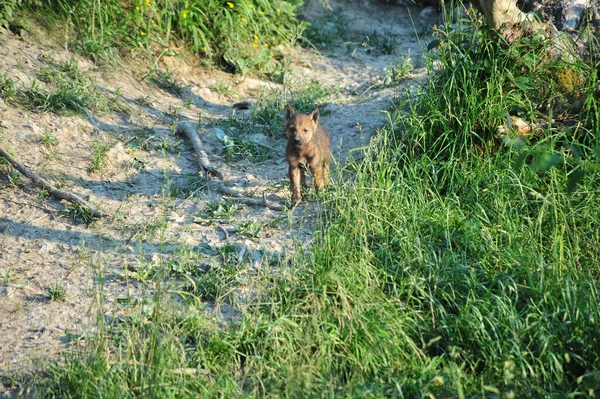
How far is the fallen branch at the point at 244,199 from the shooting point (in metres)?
6.73

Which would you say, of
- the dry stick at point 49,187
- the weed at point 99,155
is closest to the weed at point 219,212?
the dry stick at point 49,187

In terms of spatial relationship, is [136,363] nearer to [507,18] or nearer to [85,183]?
[85,183]

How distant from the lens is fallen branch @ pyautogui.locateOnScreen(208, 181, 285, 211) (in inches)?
265

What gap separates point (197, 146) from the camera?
764 cm

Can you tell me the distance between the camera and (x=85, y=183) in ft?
22.6

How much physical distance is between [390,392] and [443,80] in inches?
136

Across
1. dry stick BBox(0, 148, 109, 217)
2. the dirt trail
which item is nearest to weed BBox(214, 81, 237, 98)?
the dirt trail

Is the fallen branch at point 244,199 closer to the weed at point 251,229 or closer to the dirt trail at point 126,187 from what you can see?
the dirt trail at point 126,187

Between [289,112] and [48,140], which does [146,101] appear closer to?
[48,140]

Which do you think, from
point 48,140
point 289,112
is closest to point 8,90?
point 48,140

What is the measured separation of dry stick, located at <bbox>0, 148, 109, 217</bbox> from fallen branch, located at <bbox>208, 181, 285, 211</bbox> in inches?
43.9

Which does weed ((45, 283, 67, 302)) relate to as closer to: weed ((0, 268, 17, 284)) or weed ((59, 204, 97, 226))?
weed ((0, 268, 17, 284))

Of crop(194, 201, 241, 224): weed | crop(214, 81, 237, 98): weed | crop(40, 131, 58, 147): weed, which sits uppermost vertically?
crop(40, 131, 58, 147): weed

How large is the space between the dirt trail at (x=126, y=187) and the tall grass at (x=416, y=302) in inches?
14.0
